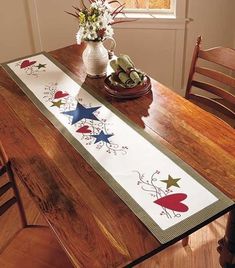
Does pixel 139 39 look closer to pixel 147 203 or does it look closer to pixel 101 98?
pixel 101 98

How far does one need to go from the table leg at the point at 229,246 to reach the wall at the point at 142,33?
185 cm

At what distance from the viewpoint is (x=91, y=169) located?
1.29 metres

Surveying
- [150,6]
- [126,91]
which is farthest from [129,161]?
[150,6]

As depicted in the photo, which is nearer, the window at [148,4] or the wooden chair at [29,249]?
the wooden chair at [29,249]

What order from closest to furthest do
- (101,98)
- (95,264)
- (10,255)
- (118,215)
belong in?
(95,264) → (118,215) → (10,255) → (101,98)

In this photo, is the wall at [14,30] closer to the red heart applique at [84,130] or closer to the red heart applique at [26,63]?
the red heart applique at [26,63]

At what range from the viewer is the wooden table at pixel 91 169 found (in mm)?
1026

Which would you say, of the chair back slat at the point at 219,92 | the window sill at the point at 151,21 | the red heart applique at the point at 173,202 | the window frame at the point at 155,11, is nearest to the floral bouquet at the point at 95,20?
the chair back slat at the point at 219,92

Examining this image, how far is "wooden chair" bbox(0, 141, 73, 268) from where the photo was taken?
1319 millimetres

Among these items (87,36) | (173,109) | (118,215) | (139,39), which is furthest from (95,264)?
(139,39)

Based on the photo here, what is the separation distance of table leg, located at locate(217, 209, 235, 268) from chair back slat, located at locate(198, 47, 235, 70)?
0.77 m

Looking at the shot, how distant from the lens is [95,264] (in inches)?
38.3

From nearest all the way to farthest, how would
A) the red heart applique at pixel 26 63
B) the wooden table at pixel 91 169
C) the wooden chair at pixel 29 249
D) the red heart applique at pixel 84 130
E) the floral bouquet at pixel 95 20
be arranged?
the wooden table at pixel 91 169
the wooden chair at pixel 29 249
the red heart applique at pixel 84 130
the floral bouquet at pixel 95 20
the red heart applique at pixel 26 63

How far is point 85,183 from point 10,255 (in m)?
0.43
